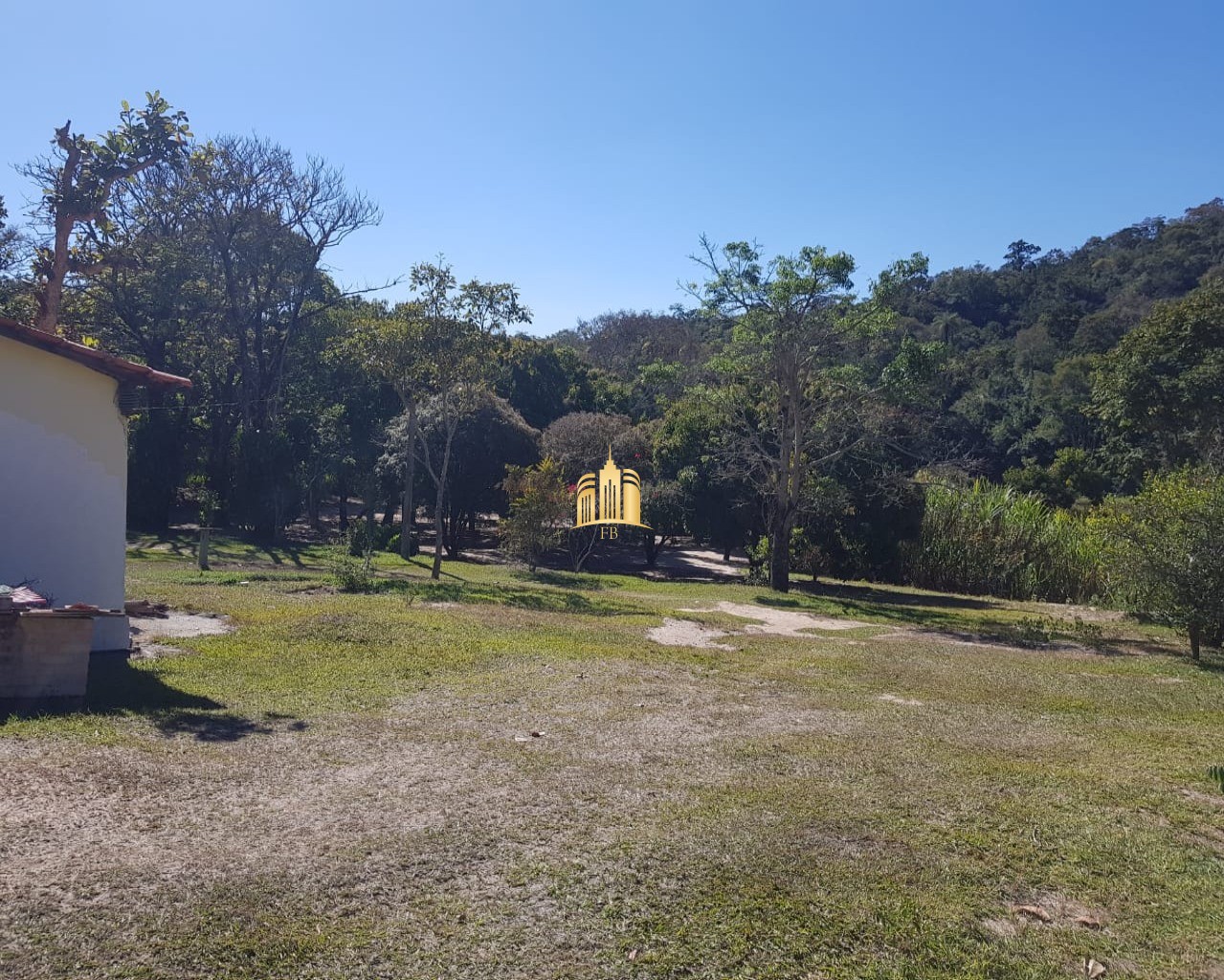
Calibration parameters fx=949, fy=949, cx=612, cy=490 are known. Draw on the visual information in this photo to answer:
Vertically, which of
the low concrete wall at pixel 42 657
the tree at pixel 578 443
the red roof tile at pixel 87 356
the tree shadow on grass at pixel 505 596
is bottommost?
the tree shadow on grass at pixel 505 596

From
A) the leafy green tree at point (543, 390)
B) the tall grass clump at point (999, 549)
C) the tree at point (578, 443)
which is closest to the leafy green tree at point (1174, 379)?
the tall grass clump at point (999, 549)

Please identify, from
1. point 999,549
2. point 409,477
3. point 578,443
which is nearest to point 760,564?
point 999,549

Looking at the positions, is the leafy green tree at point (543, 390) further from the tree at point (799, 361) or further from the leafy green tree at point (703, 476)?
the tree at point (799, 361)

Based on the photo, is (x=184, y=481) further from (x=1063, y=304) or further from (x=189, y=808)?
(x=1063, y=304)

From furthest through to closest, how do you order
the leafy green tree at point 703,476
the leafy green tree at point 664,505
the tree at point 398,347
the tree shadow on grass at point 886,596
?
the leafy green tree at point 664,505 < the leafy green tree at point 703,476 < the tree shadow on grass at point 886,596 < the tree at point 398,347

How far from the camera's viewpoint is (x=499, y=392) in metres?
35.8

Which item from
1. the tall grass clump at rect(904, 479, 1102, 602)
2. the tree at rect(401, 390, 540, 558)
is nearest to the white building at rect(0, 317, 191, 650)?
the tree at rect(401, 390, 540, 558)

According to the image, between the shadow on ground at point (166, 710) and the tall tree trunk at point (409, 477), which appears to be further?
the tall tree trunk at point (409, 477)

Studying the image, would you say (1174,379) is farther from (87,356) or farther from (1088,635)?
(87,356)

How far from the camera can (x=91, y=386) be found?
9.37m

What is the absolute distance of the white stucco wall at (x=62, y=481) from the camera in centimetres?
884

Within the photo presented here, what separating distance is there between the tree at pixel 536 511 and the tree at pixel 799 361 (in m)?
4.08

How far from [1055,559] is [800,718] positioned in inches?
659

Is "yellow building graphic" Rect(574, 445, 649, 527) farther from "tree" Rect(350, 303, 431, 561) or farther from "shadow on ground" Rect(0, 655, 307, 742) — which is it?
"shadow on ground" Rect(0, 655, 307, 742)
